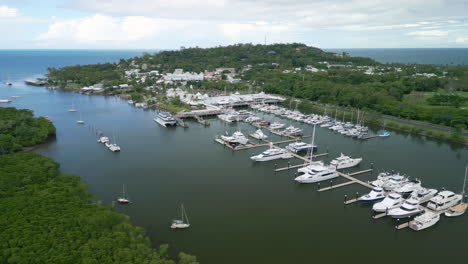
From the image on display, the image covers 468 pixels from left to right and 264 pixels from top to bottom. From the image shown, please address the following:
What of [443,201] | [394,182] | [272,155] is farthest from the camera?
[272,155]

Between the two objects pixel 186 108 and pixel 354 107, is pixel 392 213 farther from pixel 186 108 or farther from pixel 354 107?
pixel 186 108

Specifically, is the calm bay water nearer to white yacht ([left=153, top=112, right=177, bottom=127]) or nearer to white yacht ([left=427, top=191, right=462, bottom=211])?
white yacht ([left=427, top=191, right=462, bottom=211])

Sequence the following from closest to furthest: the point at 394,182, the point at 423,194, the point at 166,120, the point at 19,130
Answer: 1. the point at 423,194
2. the point at 394,182
3. the point at 19,130
4. the point at 166,120

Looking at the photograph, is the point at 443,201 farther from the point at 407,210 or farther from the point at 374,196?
the point at 374,196

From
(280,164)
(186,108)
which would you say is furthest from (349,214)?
(186,108)

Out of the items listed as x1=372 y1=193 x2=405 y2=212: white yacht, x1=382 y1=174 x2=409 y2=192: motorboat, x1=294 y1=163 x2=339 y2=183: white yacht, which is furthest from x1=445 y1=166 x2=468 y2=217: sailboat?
x1=294 y1=163 x2=339 y2=183: white yacht

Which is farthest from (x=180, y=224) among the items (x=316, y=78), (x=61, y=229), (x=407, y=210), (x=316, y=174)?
(x=316, y=78)
